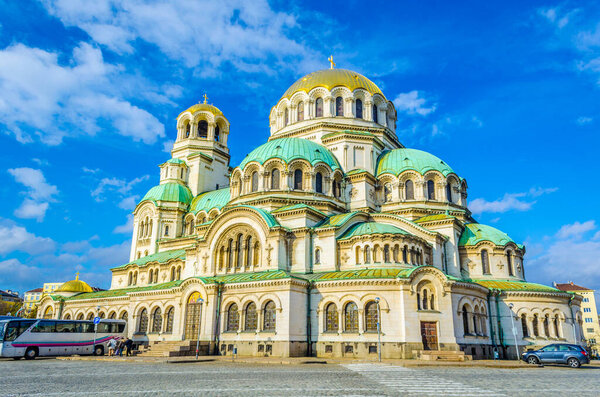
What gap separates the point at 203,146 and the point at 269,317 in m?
28.8

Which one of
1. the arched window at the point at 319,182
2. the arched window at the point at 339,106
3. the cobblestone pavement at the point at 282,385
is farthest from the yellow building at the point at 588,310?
the cobblestone pavement at the point at 282,385

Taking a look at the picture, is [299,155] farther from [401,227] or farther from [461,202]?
[461,202]

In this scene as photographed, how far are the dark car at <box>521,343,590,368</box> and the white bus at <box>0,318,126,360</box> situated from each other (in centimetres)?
2778

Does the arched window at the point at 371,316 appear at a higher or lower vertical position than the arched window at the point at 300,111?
Result: lower

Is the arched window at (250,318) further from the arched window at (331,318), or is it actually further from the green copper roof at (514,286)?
the green copper roof at (514,286)

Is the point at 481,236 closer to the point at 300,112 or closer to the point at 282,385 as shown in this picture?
the point at 300,112

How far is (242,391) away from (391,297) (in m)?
18.3

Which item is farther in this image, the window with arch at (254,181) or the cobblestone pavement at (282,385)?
the window with arch at (254,181)

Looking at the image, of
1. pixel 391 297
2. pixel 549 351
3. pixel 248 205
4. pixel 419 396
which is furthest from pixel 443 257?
pixel 419 396

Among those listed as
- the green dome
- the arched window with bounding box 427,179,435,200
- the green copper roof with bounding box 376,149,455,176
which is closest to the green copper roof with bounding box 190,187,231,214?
the green dome

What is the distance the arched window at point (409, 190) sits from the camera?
133ft

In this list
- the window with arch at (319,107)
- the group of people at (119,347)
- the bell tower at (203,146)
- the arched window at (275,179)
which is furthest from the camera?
the bell tower at (203,146)

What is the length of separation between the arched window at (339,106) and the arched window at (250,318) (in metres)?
21.4

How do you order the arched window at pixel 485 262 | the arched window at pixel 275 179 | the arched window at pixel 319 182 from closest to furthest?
the arched window at pixel 275 179, the arched window at pixel 485 262, the arched window at pixel 319 182
